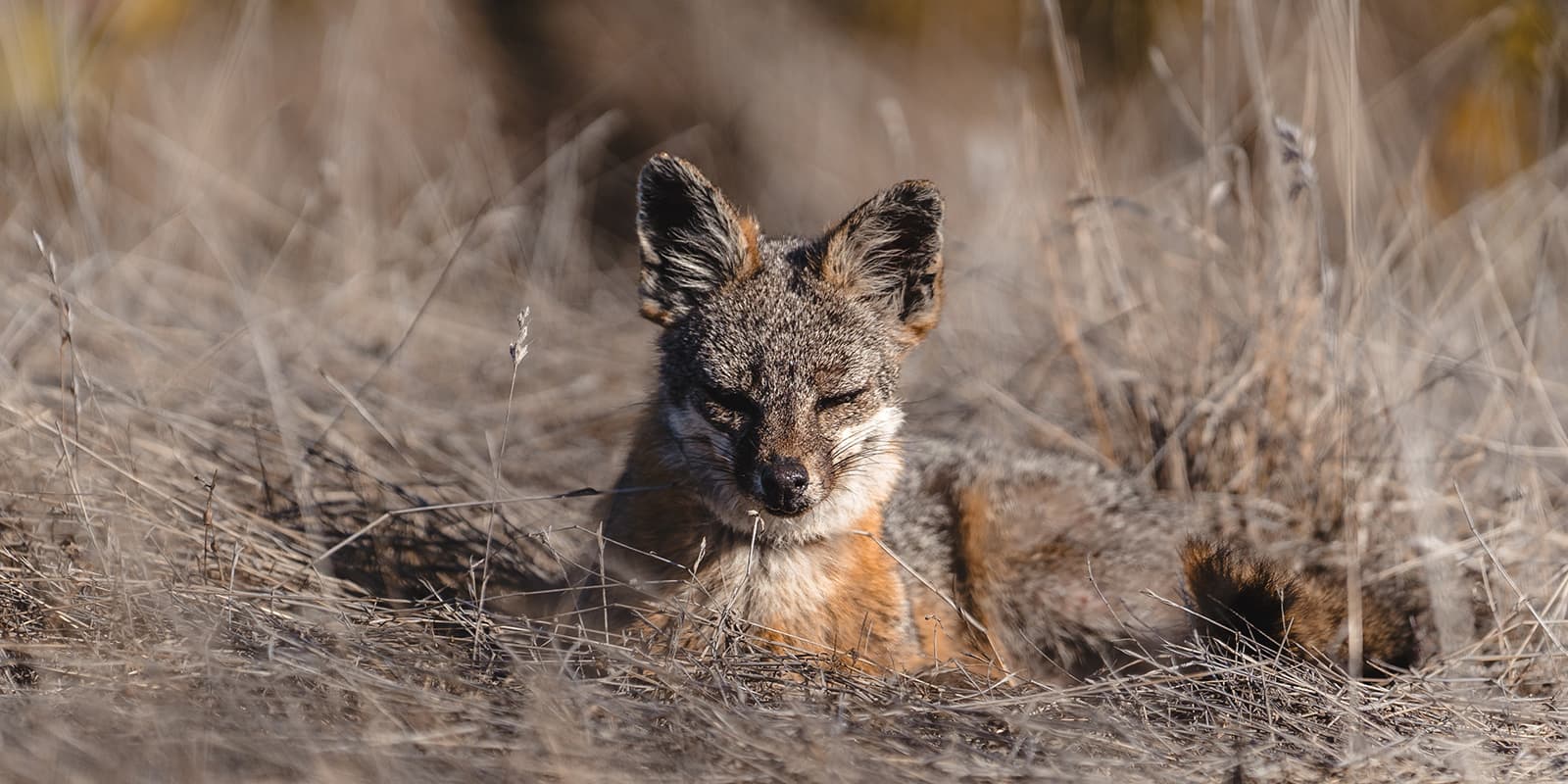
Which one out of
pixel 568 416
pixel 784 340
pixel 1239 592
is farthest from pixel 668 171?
pixel 568 416

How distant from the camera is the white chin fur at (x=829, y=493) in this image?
3725 mm

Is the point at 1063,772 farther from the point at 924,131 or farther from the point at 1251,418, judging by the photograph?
the point at 924,131

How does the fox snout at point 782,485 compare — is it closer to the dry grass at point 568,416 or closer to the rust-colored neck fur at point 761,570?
the rust-colored neck fur at point 761,570

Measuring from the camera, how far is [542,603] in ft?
13.1

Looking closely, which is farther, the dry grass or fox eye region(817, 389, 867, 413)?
fox eye region(817, 389, 867, 413)

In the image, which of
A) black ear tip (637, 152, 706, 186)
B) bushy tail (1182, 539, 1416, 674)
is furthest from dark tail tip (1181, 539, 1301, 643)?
black ear tip (637, 152, 706, 186)

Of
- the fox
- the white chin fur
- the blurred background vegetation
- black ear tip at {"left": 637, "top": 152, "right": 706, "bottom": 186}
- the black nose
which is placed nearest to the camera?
the black nose

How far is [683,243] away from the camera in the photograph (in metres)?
4.09

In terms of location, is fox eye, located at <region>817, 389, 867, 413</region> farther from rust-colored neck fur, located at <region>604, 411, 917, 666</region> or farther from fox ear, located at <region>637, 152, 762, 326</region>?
fox ear, located at <region>637, 152, 762, 326</region>

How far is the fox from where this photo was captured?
11.8 ft

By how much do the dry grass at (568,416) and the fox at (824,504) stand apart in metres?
0.23

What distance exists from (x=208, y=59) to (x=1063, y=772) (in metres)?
8.69

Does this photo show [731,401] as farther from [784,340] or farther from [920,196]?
[920,196]

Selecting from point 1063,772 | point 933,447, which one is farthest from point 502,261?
point 1063,772
